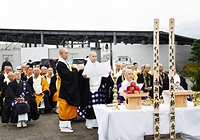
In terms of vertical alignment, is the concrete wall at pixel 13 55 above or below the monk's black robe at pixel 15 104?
above

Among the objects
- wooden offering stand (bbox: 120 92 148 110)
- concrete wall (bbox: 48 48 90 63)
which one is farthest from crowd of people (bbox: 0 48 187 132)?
concrete wall (bbox: 48 48 90 63)

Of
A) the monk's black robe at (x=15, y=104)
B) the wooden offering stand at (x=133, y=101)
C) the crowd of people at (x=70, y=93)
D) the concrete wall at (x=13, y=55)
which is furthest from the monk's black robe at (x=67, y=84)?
the concrete wall at (x=13, y=55)

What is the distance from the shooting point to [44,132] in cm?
680

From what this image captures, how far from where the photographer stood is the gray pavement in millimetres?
6320

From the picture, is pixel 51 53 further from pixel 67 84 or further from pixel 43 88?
pixel 67 84

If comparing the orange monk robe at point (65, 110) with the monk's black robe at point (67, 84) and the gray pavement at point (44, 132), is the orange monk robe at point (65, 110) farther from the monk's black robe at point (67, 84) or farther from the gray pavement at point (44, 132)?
the gray pavement at point (44, 132)

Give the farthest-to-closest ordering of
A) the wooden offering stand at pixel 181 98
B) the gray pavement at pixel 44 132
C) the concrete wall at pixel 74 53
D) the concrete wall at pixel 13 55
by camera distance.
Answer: the concrete wall at pixel 13 55 < the concrete wall at pixel 74 53 < the gray pavement at pixel 44 132 < the wooden offering stand at pixel 181 98

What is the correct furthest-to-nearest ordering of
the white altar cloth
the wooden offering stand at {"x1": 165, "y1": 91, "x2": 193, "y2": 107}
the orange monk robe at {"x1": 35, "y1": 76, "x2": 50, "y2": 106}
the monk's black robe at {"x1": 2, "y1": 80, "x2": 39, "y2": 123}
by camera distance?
1. the orange monk robe at {"x1": 35, "y1": 76, "x2": 50, "y2": 106}
2. the monk's black robe at {"x1": 2, "y1": 80, "x2": 39, "y2": 123}
3. the wooden offering stand at {"x1": 165, "y1": 91, "x2": 193, "y2": 107}
4. the white altar cloth

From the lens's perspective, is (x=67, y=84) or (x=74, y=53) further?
(x=74, y=53)

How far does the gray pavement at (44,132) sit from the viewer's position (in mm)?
6320

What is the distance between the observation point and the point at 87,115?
710cm

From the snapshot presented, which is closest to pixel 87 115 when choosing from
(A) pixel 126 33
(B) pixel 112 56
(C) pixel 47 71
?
(C) pixel 47 71

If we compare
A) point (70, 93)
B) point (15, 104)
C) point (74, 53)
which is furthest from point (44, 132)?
point (74, 53)

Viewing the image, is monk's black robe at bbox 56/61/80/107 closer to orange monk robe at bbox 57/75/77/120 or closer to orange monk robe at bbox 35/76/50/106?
orange monk robe at bbox 57/75/77/120
